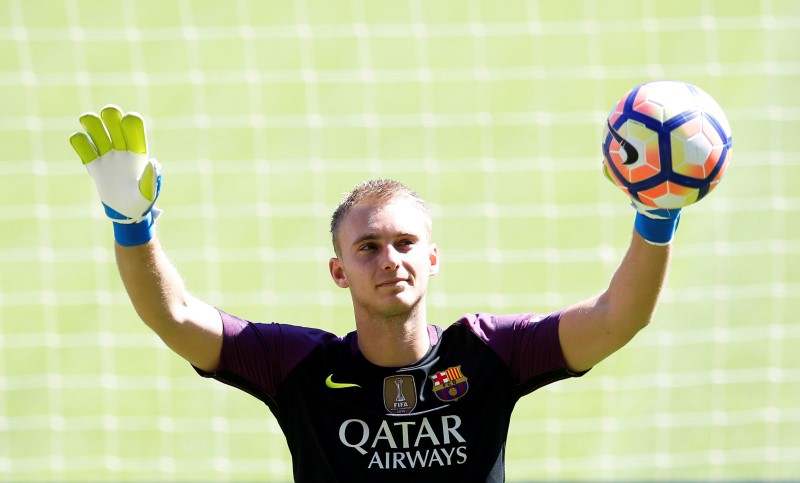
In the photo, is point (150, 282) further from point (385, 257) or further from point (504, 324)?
point (504, 324)

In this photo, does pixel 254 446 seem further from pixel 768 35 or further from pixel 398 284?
pixel 768 35

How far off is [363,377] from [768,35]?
25.1 ft

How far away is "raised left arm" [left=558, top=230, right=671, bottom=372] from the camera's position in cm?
324

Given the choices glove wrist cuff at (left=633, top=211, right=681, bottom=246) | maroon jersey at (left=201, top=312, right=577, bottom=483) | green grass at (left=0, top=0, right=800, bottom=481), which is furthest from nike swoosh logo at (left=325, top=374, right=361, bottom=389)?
green grass at (left=0, top=0, right=800, bottom=481)

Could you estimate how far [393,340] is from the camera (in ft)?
11.7

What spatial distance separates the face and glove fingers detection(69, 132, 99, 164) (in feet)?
2.82

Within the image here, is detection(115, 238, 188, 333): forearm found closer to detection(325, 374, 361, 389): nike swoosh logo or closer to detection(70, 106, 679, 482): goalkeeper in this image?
detection(70, 106, 679, 482): goalkeeper

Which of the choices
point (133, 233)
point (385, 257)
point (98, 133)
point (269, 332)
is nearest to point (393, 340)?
point (385, 257)

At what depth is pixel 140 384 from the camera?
7.65 m

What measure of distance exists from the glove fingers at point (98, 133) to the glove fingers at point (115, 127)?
0.02m

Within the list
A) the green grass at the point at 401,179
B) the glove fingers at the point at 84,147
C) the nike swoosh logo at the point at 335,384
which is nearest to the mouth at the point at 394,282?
the nike swoosh logo at the point at 335,384

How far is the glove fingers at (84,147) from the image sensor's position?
3215mm

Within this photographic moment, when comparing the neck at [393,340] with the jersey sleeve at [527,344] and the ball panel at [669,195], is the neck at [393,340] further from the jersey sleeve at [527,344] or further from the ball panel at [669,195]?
the ball panel at [669,195]

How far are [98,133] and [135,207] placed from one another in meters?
0.25
